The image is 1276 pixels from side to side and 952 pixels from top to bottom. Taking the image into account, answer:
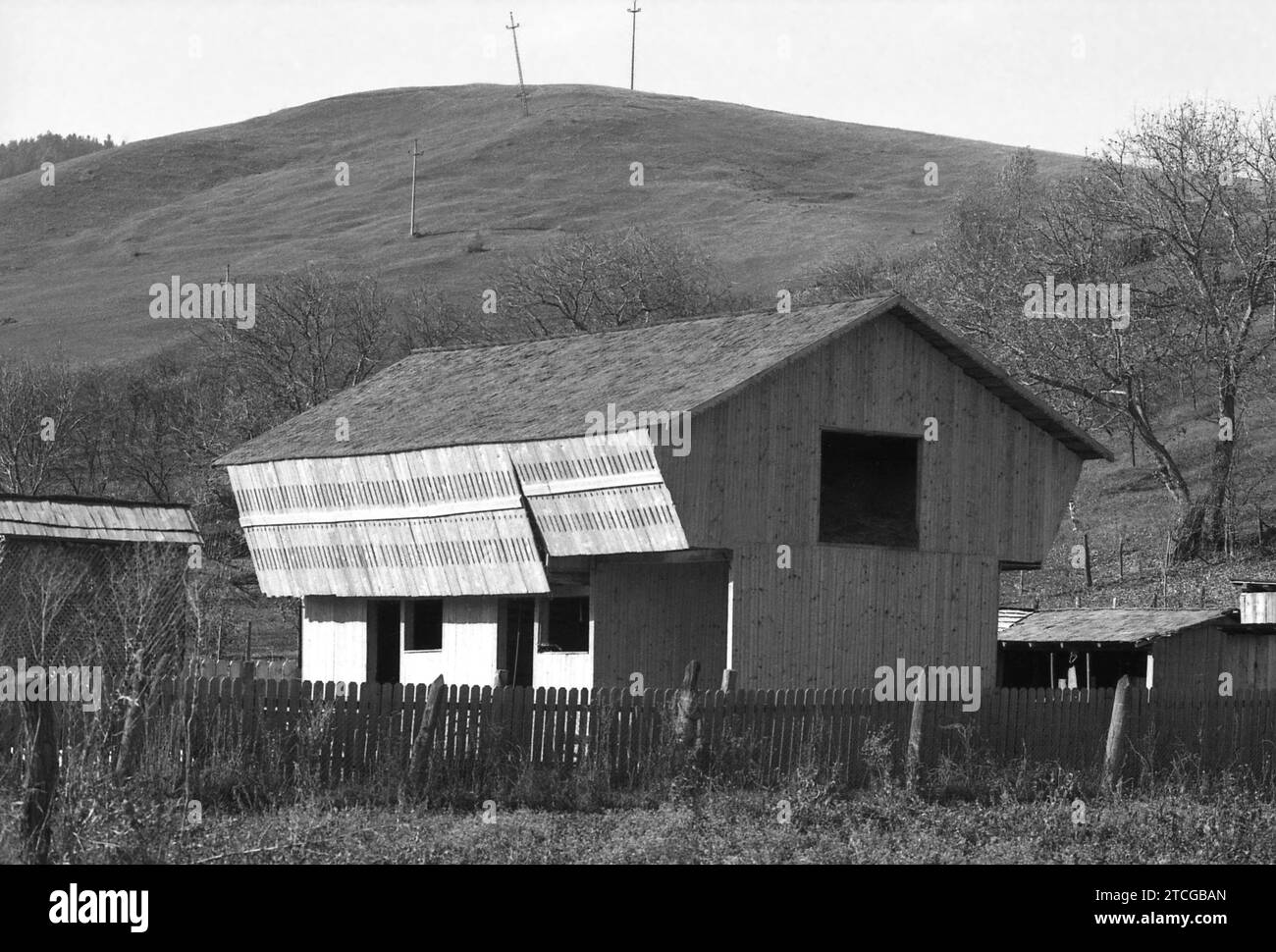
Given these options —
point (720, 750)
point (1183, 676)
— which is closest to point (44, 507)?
point (720, 750)

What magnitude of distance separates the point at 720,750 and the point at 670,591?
7.95 metres

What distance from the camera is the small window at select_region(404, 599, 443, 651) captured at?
32.4 metres

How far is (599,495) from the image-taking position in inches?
1060

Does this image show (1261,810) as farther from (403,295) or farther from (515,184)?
(515,184)

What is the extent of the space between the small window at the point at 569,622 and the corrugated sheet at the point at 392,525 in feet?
8.55

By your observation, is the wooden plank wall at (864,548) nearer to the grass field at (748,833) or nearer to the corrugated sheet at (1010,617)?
the grass field at (748,833)

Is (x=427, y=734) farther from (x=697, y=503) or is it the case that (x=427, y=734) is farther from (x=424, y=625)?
(x=424, y=625)
